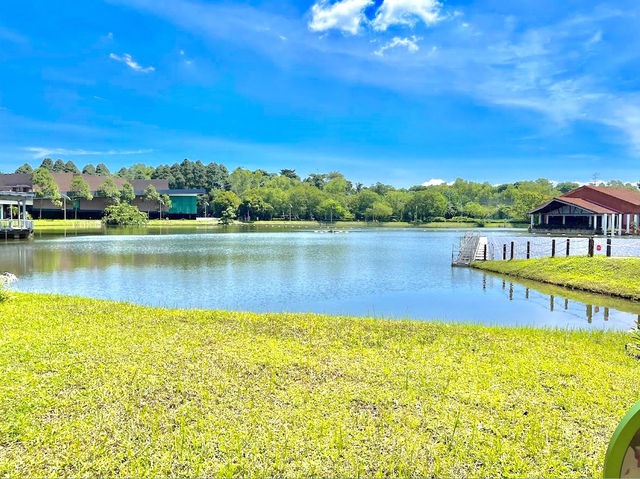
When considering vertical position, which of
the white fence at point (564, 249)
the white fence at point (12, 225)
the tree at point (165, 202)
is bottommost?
the white fence at point (564, 249)

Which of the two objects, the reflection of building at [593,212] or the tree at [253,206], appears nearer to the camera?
the reflection of building at [593,212]

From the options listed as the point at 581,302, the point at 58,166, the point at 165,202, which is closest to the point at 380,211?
the point at 165,202

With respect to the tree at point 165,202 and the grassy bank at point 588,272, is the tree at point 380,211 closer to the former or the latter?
the tree at point 165,202

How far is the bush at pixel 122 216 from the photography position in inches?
2719

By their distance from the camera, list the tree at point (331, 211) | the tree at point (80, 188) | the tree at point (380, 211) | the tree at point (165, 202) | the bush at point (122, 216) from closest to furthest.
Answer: the bush at point (122, 216) → the tree at point (80, 188) → the tree at point (165, 202) → the tree at point (331, 211) → the tree at point (380, 211)

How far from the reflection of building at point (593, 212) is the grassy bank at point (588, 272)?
21.5m

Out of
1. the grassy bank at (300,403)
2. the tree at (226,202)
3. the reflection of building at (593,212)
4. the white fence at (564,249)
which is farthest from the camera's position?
the tree at (226,202)

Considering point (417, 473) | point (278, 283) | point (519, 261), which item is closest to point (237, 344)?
point (417, 473)

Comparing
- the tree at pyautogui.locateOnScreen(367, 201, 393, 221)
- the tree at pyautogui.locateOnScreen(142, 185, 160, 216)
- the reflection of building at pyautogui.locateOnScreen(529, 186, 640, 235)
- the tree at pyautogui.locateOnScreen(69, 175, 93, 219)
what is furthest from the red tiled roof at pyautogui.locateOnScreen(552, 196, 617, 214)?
the tree at pyautogui.locateOnScreen(69, 175, 93, 219)

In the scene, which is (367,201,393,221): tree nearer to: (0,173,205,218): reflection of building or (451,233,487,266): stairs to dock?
(0,173,205,218): reflection of building

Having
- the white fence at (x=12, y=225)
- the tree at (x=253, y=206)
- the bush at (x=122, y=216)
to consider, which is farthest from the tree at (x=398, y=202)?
the white fence at (x=12, y=225)

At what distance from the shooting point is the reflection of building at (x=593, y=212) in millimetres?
36219

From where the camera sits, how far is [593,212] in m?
35.6

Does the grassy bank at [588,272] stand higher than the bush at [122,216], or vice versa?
the bush at [122,216]
